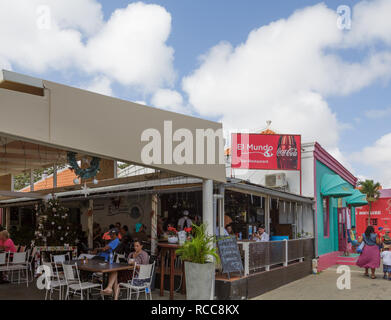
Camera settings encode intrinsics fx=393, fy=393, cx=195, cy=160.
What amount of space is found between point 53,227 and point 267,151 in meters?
7.32

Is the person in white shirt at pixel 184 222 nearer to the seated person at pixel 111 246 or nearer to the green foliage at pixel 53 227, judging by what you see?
the seated person at pixel 111 246

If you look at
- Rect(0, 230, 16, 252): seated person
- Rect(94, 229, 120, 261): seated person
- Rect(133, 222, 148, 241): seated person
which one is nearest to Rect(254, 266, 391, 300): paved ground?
Rect(94, 229, 120, 261): seated person

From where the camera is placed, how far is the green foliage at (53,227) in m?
10.9

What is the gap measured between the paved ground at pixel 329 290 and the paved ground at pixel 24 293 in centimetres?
209

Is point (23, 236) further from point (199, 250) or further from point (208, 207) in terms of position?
point (199, 250)

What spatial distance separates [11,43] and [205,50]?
402cm

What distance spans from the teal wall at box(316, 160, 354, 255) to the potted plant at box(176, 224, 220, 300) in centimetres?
813

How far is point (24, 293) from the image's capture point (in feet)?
27.8

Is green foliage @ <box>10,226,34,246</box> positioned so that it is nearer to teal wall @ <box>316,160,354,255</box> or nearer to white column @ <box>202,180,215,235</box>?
white column @ <box>202,180,215,235</box>

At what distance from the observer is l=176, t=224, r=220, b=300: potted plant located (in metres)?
6.81

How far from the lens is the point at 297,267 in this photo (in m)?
11.0

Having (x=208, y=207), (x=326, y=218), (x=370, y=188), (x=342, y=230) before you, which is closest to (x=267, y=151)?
(x=326, y=218)
